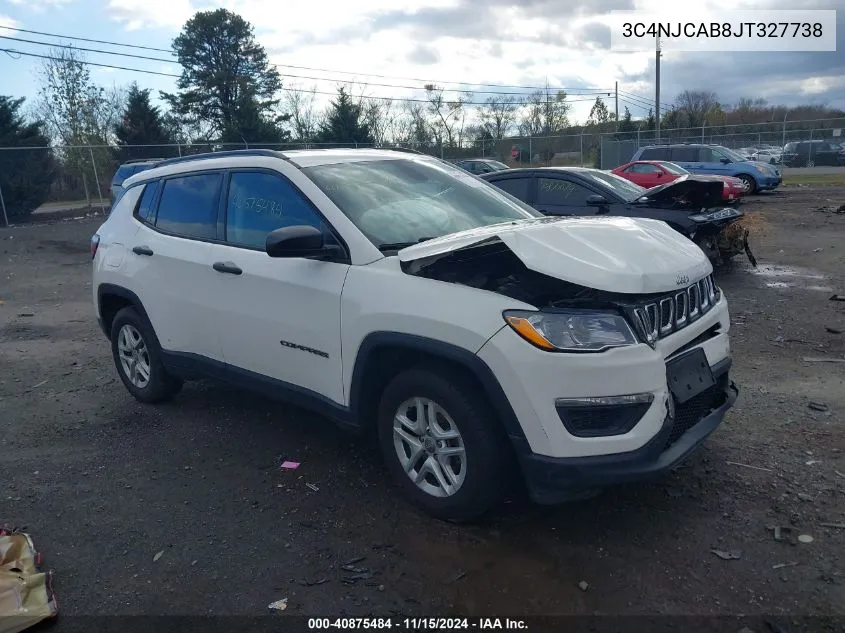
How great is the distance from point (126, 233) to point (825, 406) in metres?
5.35

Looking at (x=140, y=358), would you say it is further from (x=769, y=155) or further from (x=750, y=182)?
(x=769, y=155)

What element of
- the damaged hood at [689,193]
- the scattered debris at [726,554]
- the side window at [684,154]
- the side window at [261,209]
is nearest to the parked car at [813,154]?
the side window at [684,154]

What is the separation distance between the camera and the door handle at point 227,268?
4.25 m

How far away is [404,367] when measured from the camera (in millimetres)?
3551

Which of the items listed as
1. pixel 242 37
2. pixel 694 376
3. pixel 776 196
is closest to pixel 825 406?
pixel 694 376

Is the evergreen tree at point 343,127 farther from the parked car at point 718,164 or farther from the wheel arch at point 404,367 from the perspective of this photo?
the wheel arch at point 404,367

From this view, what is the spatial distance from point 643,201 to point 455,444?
6865 mm

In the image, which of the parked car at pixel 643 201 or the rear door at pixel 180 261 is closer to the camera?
the rear door at pixel 180 261

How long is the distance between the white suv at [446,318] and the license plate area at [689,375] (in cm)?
1

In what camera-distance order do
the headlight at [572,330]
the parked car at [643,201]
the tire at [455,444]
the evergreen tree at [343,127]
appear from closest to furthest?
the headlight at [572,330] → the tire at [455,444] → the parked car at [643,201] → the evergreen tree at [343,127]

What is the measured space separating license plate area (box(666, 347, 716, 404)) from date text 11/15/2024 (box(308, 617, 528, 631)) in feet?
4.09

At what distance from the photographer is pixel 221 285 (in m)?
4.39

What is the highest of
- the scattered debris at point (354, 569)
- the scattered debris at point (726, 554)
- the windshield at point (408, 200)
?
the windshield at point (408, 200)

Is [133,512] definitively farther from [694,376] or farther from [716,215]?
[716,215]
